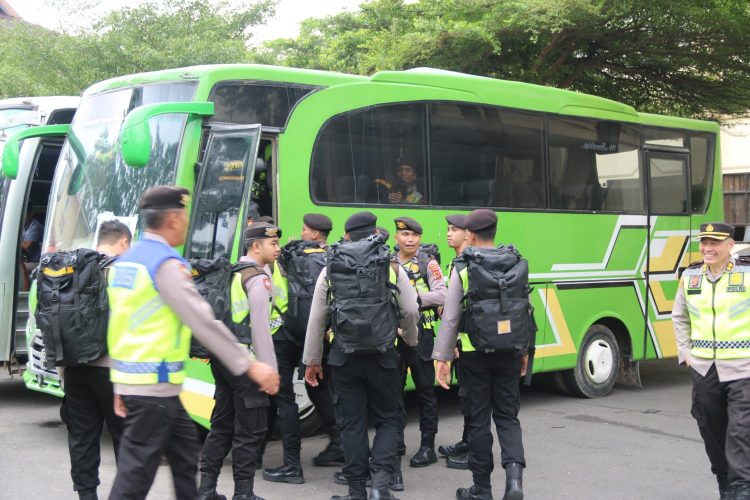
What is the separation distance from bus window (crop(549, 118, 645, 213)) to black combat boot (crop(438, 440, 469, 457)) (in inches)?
131

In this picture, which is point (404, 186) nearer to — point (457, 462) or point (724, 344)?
point (457, 462)

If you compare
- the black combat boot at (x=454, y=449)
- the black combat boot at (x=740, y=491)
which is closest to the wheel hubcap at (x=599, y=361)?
the black combat boot at (x=454, y=449)

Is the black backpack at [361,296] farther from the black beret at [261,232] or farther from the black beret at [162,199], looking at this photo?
the black beret at [162,199]

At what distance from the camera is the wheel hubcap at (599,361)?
10.0m

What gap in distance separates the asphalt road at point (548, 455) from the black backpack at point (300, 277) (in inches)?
45.5

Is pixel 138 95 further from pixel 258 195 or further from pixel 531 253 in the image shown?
pixel 531 253

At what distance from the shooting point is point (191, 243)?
22.8ft

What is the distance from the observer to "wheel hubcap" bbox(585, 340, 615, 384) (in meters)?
10.0

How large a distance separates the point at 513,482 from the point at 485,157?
13.4 feet

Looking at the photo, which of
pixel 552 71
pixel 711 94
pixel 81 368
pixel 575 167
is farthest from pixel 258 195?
pixel 711 94

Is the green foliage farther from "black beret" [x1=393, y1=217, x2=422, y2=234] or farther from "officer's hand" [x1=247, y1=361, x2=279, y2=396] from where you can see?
"officer's hand" [x1=247, y1=361, x2=279, y2=396]

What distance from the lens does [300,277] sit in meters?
6.55

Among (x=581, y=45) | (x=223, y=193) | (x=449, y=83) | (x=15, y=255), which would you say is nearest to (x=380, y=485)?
(x=223, y=193)

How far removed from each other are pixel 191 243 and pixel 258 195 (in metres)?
1.06
